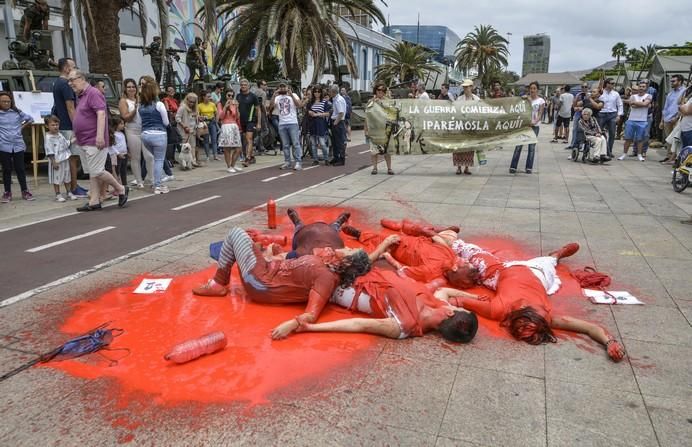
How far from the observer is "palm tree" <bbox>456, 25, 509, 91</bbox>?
178ft

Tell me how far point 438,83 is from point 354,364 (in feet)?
129

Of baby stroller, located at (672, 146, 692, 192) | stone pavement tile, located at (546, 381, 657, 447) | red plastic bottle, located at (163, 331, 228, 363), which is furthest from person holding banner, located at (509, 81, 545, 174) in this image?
red plastic bottle, located at (163, 331, 228, 363)

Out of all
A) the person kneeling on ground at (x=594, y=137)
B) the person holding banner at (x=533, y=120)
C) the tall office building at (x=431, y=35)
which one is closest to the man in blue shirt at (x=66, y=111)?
the person holding banner at (x=533, y=120)

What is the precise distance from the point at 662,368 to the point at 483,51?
56267 mm

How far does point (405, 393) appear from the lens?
2812 millimetres

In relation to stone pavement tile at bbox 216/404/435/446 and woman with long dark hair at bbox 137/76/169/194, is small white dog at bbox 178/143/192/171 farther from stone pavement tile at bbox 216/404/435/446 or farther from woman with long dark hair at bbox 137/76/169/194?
stone pavement tile at bbox 216/404/435/446

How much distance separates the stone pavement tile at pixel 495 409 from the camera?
2432 mm

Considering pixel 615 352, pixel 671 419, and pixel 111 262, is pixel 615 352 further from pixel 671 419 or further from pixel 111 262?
pixel 111 262

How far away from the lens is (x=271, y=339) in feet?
11.2

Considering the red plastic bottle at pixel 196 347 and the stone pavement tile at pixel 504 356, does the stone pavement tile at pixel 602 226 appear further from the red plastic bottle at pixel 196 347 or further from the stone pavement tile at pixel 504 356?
the red plastic bottle at pixel 196 347

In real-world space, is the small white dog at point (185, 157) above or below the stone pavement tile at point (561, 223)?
above

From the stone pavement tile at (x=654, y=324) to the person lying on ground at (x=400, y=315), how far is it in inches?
47.9

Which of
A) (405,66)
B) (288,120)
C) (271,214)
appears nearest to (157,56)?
(288,120)

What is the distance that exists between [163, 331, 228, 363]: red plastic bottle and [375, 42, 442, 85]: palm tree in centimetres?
3926
